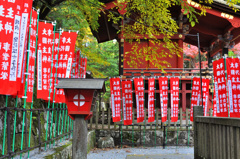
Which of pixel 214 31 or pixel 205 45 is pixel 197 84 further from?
pixel 205 45

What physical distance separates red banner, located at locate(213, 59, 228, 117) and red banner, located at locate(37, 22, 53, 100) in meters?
5.64

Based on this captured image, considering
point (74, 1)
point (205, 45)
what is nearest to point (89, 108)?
point (74, 1)

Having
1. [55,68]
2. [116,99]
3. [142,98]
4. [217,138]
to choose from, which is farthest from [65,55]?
[142,98]

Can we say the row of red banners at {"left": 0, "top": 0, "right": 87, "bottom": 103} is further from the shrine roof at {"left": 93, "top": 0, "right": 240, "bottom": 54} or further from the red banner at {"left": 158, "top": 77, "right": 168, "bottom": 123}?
the shrine roof at {"left": 93, "top": 0, "right": 240, "bottom": 54}

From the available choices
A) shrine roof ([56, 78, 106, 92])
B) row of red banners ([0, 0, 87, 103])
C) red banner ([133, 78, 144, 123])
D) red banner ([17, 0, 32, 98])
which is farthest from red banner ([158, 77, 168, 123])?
red banner ([17, 0, 32, 98])

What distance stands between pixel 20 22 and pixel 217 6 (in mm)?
12460

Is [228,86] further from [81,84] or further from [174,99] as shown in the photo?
[81,84]

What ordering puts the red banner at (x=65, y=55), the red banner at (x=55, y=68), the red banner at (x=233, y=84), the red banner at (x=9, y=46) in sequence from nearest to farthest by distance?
the red banner at (x=9, y=46) → the red banner at (x=55, y=68) → the red banner at (x=65, y=55) → the red banner at (x=233, y=84)

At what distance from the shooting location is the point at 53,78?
6.82m

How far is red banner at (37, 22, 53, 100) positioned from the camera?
6.19 meters

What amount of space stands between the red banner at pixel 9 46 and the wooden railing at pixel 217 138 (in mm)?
3596

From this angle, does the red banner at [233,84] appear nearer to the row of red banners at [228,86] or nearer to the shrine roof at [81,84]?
the row of red banners at [228,86]

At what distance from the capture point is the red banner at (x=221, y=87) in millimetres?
8664

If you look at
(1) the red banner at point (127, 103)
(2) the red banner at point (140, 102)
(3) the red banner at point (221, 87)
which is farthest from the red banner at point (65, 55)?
(2) the red banner at point (140, 102)
